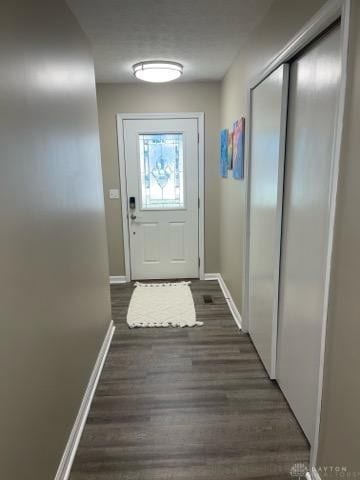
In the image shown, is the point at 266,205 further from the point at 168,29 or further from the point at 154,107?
the point at 154,107

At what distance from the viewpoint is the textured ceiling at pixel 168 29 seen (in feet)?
6.43

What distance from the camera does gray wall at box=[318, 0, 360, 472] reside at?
3.73 feet

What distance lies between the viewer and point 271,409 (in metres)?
2.00

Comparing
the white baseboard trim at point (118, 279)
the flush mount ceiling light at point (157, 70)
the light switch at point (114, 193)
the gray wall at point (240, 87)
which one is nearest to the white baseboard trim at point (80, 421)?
the gray wall at point (240, 87)

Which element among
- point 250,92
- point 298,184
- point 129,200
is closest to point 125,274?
point 129,200

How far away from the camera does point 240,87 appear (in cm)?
283

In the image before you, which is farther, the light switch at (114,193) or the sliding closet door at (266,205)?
the light switch at (114,193)

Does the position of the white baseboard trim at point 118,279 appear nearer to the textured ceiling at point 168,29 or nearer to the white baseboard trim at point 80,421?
the white baseboard trim at point 80,421

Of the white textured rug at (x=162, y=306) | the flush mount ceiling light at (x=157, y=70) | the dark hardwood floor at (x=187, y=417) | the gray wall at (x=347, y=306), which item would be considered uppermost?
the flush mount ceiling light at (x=157, y=70)

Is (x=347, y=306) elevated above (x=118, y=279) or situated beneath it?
elevated above

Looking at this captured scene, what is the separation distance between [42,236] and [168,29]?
1.78 m

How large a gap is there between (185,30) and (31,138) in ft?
5.27

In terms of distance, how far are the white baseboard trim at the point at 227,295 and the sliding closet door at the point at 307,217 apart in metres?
1.06

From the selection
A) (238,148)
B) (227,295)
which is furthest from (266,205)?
(227,295)
